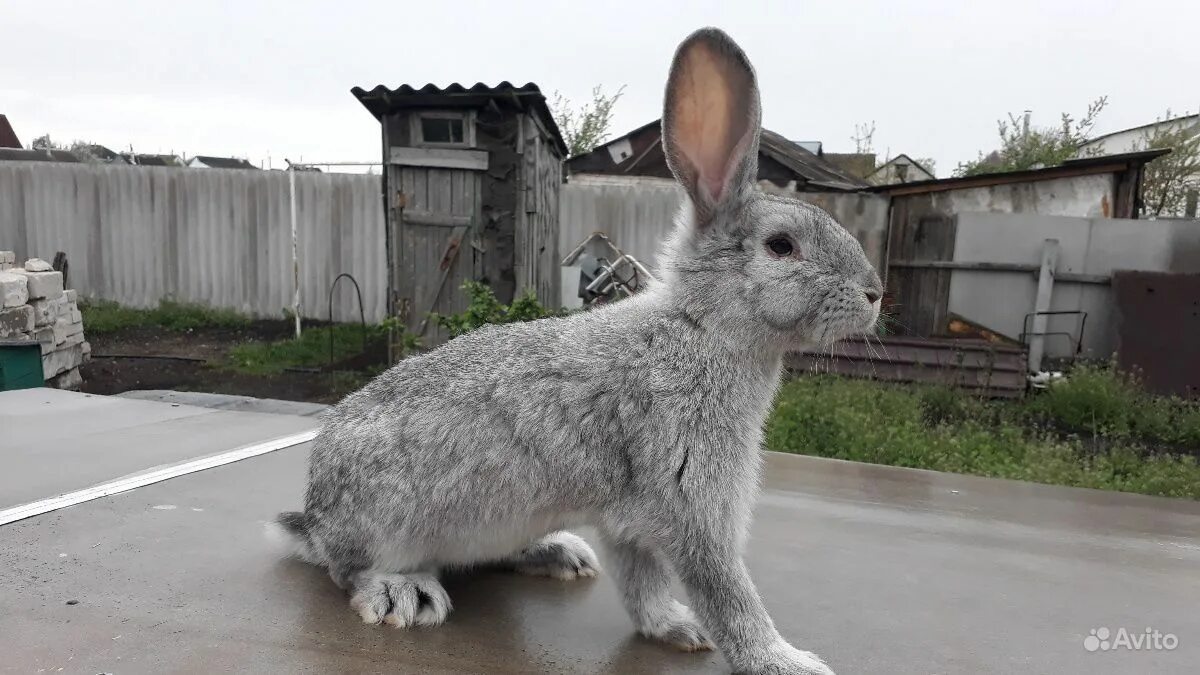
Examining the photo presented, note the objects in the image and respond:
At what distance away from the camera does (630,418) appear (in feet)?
4.93

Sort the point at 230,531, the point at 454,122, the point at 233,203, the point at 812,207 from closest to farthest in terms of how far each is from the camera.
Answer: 1. the point at 812,207
2. the point at 230,531
3. the point at 454,122
4. the point at 233,203

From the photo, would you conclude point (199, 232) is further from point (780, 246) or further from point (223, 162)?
point (780, 246)

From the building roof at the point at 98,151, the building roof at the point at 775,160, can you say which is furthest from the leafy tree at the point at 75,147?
the building roof at the point at 775,160

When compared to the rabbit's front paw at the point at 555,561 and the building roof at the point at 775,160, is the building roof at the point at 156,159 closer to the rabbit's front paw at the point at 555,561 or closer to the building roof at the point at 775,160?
the building roof at the point at 775,160

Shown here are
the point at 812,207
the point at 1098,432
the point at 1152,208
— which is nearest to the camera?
the point at 812,207

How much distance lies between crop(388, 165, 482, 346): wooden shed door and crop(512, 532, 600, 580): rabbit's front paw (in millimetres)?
5578

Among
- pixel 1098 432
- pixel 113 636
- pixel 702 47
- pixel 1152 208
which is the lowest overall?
pixel 1098 432

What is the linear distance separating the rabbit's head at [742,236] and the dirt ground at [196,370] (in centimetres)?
554

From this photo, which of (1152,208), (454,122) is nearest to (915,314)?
(454,122)

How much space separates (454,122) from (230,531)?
5.59 metres

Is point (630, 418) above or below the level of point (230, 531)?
above

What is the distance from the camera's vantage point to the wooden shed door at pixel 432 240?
715cm

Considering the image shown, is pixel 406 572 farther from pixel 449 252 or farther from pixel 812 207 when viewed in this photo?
pixel 449 252

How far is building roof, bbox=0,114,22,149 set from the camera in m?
20.3
